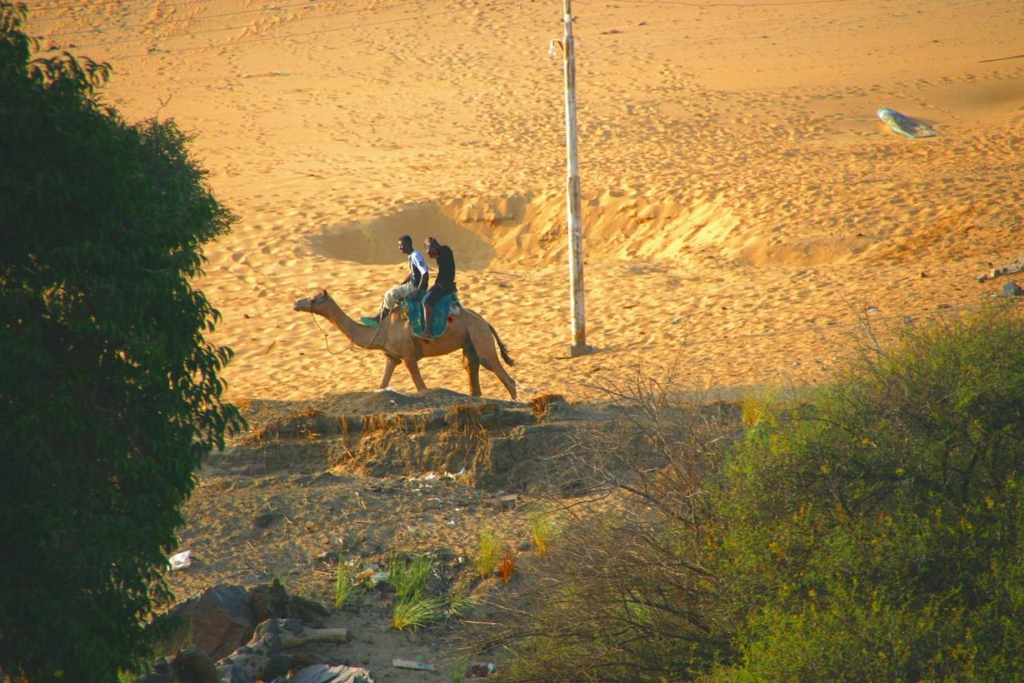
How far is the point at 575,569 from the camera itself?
20.7ft

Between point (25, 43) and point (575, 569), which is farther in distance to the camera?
point (575, 569)

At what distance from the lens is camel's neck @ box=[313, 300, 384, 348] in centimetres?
1393

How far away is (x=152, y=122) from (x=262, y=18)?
105ft

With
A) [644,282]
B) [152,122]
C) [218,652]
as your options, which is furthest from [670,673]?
[644,282]

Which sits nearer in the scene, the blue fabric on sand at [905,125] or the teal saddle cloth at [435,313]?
the teal saddle cloth at [435,313]

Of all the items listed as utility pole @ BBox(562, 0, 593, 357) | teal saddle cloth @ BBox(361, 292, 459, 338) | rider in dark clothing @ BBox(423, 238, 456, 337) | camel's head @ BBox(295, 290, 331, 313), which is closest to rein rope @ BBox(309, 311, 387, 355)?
camel's head @ BBox(295, 290, 331, 313)

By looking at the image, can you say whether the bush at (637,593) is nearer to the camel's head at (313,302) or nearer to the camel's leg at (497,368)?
the camel's leg at (497,368)

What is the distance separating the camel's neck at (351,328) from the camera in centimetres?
1393

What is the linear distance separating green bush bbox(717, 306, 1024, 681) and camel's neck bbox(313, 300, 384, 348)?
8.44 meters

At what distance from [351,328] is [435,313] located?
1588 millimetres

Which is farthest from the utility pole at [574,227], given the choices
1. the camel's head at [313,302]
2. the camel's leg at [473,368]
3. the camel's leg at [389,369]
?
the camel's head at [313,302]

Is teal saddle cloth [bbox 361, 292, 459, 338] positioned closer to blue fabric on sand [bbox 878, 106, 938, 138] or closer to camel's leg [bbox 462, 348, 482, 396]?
camel's leg [bbox 462, 348, 482, 396]

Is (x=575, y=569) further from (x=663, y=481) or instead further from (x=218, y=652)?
(x=218, y=652)

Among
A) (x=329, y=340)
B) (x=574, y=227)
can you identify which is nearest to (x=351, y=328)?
(x=329, y=340)
